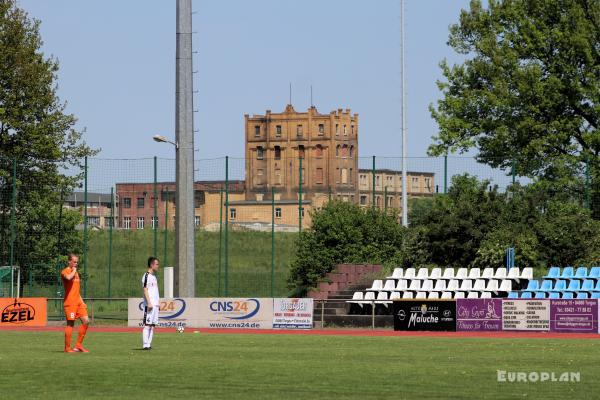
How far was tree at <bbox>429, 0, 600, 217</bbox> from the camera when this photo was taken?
5675 centimetres

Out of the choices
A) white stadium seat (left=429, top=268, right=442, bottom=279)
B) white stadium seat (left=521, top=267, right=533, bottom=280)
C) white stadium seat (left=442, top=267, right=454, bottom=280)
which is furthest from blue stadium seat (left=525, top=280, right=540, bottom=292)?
white stadium seat (left=429, top=268, right=442, bottom=279)

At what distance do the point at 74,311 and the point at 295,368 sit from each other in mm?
6359

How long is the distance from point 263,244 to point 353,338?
51912 millimetres

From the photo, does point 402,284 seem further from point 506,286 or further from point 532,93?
point 532,93

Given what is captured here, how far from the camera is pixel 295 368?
2166 cm

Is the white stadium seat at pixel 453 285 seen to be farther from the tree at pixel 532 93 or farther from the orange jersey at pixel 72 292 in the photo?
the orange jersey at pixel 72 292

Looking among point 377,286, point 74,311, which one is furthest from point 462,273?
point 74,311

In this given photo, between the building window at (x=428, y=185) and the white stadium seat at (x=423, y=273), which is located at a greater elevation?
the building window at (x=428, y=185)

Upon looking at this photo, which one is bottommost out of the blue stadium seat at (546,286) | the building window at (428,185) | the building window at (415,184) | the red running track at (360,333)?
the red running track at (360,333)

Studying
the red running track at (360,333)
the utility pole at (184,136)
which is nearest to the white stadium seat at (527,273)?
the red running track at (360,333)

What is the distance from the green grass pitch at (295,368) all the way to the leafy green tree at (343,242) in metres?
19.7

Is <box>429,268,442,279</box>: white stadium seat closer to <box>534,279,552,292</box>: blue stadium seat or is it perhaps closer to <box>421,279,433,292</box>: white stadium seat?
<box>421,279,433,292</box>: white stadium seat

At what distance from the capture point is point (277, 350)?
27.6 meters

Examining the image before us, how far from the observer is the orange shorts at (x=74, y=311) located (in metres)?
25.8
